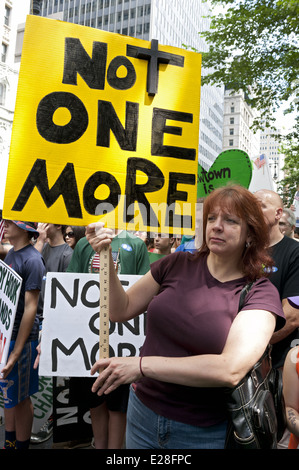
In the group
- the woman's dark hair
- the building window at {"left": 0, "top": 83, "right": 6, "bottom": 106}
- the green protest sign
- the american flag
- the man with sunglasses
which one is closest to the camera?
the woman's dark hair

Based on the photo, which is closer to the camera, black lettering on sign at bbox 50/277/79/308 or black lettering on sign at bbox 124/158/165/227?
black lettering on sign at bbox 124/158/165/227

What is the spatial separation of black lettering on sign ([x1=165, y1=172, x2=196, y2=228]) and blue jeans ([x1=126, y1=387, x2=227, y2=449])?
91 centimetres

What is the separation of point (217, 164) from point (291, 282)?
2507 mm

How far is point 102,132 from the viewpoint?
2139mm

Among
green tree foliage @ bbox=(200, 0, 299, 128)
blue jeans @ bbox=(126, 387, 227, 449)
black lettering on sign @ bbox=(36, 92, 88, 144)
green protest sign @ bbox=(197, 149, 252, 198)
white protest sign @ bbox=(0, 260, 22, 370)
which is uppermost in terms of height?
green tree foliage @ bbox=(200, 0, 299, 128)

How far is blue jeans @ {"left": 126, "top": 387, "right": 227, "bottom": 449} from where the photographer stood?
1660 mm

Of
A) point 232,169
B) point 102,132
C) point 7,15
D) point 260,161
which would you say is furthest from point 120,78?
A: point 7,15

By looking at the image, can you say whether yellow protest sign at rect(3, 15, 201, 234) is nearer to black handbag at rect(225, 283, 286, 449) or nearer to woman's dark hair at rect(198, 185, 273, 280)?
woman's dark hair at rect(198, 185, 273, 280)

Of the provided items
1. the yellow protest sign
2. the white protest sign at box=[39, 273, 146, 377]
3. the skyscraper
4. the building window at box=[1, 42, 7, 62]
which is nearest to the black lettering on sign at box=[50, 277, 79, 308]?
the white protest sign at box=[39, 273, 146, 377]

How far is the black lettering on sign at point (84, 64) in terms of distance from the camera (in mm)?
2117

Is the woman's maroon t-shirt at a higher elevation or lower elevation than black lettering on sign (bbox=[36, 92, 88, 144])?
lower
